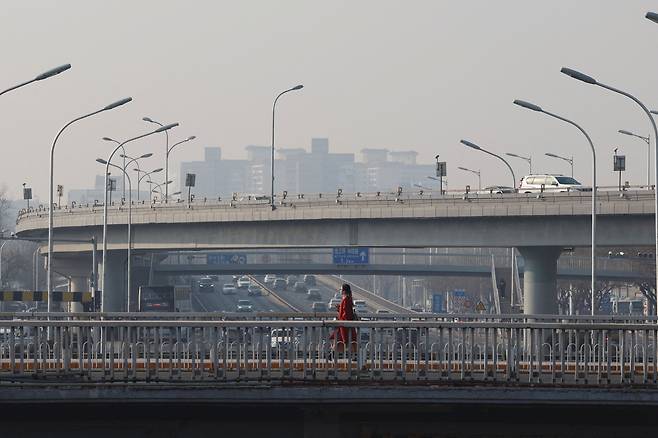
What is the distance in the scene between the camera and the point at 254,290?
179 m

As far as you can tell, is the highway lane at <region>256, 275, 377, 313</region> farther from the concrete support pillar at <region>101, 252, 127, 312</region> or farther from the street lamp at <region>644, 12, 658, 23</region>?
the street lamp at <region>644, 12, 658, 23</region>

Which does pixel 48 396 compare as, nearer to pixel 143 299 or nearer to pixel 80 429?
pixel 80 429

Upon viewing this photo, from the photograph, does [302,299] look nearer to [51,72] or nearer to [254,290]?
[254,290]

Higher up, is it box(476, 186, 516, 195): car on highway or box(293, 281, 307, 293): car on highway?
box(476, 186, 516, 195): car on highway

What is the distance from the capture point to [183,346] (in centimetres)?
1991

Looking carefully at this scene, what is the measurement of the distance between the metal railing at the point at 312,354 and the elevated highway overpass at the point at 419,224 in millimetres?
44740

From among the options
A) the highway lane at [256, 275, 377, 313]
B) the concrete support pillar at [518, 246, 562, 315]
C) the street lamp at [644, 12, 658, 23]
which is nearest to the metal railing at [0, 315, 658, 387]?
the street lamp at [644, 12, 658, 23]

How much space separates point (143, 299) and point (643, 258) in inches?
1580

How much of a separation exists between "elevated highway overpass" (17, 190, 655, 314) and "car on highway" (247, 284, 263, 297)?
88.5 m

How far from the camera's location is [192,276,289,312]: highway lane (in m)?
146

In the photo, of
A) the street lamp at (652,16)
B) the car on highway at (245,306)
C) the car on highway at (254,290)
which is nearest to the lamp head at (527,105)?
the street lamp at (652,16)

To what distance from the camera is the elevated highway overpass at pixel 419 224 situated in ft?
214

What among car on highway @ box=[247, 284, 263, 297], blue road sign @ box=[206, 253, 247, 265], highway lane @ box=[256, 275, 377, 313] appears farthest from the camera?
car on highway @ box=[247, 284, 263, 297]

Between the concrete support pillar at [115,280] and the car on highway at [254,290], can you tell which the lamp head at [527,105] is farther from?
the car on highway at [254,290]
